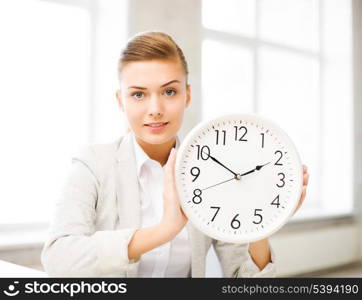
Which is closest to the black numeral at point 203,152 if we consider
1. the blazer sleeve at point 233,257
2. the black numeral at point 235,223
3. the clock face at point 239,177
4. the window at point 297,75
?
the clock face at point 239,177

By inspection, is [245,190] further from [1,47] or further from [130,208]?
[1,47]

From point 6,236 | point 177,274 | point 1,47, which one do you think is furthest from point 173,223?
point 1,47

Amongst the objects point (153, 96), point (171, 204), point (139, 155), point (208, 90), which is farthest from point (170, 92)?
point (208, 90)

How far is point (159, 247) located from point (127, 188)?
17cm

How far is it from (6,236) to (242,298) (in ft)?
4.68

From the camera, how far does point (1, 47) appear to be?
2219mm

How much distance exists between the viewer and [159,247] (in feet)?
3.88

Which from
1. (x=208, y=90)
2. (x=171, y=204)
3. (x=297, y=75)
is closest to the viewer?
(x=171, y=204)

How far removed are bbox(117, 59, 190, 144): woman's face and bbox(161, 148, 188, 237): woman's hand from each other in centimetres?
20

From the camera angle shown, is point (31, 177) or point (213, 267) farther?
point (31, 177)

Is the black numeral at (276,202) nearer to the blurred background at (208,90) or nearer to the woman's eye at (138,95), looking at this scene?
the woman's eye at (138,95)

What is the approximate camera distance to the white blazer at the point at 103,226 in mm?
933

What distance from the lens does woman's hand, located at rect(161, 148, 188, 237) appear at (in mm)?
866

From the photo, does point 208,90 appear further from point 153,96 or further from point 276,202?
point 276,202
